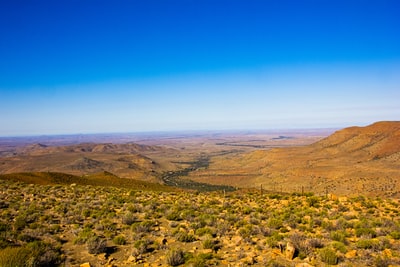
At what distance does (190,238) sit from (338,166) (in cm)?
7528

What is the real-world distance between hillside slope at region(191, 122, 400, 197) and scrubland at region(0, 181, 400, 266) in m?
40.8

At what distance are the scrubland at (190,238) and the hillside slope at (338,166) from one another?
40790mm

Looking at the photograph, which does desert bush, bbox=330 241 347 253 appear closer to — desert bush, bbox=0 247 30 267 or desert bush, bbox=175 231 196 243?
desert bush, bbox=175 231 196 243

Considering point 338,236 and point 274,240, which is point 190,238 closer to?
point 274,240

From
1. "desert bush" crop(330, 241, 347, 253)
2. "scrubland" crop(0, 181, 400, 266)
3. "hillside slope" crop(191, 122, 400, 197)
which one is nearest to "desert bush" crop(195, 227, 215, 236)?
"scrubland" crop(0, 181, 400, 266)

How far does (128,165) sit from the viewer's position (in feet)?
380

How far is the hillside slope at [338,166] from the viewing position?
5669 centimetres

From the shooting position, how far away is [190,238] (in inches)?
431

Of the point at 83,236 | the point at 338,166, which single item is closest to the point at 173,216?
the point at 83,236

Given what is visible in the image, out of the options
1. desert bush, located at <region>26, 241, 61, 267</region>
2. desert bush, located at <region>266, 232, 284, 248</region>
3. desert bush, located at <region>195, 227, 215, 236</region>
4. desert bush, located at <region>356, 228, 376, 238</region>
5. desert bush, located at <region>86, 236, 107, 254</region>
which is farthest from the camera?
desert bush, located at <region>195, 227, 215, 236</region>

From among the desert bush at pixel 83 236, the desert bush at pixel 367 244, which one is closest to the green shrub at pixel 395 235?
the desert bush at pixel 367 244

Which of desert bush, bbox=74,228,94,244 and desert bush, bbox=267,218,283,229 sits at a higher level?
desert bush, bbox=74,228,94,244

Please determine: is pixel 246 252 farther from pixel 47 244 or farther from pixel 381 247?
pixel 47 244

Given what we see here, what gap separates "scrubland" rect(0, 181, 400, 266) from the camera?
8.58m
